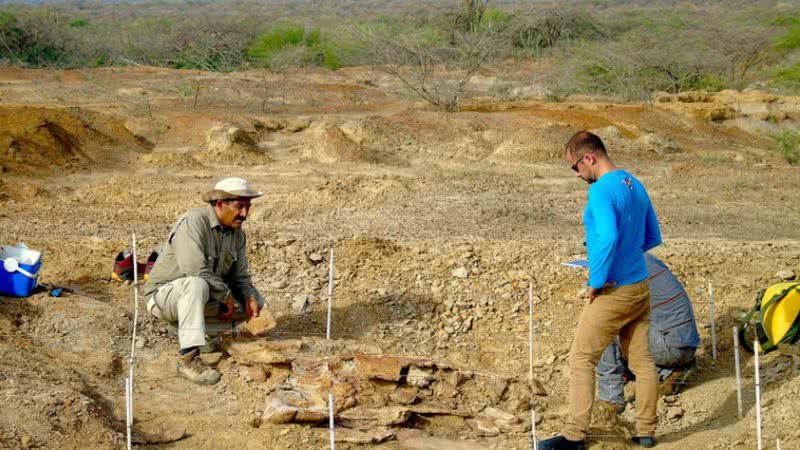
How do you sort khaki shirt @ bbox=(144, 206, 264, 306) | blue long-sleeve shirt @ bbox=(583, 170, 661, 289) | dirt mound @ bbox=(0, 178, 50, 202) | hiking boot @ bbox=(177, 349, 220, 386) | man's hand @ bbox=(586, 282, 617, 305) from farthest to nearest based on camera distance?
dirt mound @ bbox=(0, 178, 50, 202) → khaki shirt @ bbox=(144, 206, 264, 306) → hiking boot @ bbox=(177, 349, 220, 386) → man's hand @ bbox=(586, 282, 617, 305) → blue long-sleeve shirt @ bbox=(583, 170, 661, 289)

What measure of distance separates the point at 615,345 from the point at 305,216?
5265 mm

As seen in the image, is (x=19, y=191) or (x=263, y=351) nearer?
(x=263, y=351)

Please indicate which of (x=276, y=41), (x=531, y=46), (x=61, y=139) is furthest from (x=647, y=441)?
(x=276, y=41)

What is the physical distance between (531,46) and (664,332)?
2304 cm

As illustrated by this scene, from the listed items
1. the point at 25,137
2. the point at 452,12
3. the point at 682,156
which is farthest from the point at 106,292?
the point at 452,12

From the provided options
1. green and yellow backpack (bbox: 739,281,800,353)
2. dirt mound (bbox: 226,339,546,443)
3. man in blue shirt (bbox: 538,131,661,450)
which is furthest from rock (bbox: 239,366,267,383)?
green and yellow backpack (bbox: 739,281,800,353)

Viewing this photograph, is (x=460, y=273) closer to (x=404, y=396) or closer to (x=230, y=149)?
(x=404, y=396)

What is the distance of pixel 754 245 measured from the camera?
9.13 metres

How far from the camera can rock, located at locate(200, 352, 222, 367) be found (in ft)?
19.9

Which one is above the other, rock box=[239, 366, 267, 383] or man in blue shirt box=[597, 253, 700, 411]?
man in blue shirt box=[597, 253, 700, 411]

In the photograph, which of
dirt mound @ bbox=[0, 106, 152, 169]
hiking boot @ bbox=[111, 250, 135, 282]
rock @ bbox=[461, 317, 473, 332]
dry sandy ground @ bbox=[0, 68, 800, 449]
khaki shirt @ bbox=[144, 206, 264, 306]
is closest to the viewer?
dry sandy ground @ bbox=[0, 68, 800, 449]

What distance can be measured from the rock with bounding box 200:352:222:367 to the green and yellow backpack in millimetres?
3340

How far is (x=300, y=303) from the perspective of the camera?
7273 millimetres

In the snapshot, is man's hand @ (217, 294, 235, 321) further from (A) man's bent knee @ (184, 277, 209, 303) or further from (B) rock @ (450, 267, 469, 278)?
(B) rock @ (450, 267, 469, 278)
